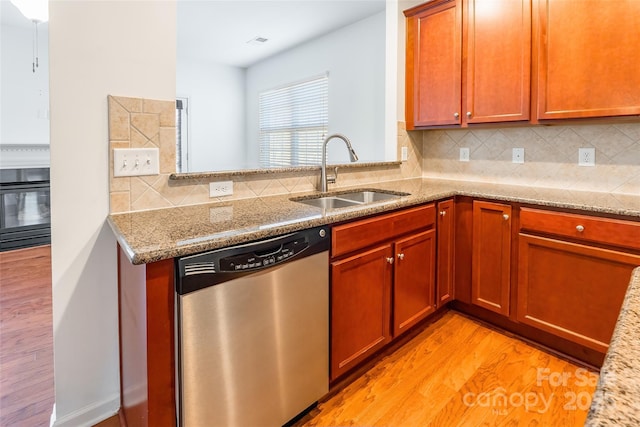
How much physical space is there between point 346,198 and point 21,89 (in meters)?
4.63

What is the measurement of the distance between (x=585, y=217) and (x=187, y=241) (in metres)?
1.90

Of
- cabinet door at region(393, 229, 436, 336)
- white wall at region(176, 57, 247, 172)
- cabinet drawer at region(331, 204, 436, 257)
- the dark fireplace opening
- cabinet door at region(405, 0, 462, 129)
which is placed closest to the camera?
cabinet drawer at region(331, 204, 436, 257)

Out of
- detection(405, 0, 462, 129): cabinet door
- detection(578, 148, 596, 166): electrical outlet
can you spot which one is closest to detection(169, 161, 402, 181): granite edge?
detection(405, 0, 462, 129): cabinet door

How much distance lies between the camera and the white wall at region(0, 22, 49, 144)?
14.8 feet

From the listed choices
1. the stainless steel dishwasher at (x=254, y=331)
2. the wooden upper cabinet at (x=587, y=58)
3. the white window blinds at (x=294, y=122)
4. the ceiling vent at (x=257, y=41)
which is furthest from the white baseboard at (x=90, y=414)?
the ceiling vent at (x=257, y=41)

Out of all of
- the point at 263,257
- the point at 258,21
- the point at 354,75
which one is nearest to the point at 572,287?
the point at 263,257

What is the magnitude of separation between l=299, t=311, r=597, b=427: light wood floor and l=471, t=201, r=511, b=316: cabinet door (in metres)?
0.25

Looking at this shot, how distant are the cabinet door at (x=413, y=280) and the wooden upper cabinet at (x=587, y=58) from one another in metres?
1.04

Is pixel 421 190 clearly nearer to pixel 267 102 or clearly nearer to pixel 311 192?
pixel 311 192

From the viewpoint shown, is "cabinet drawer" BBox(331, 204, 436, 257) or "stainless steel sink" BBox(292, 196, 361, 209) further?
"stainless steel sink" BBox(292, 196, 361, 209)

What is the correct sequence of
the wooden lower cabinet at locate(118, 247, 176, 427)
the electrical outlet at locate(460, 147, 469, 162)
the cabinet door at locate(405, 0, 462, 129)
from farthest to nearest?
the electrical outlet at locate(460, 147, 469, 162) < the cabinet door at locate(405, 0, 462, 129) < the wooden lower cabinet at locate(118, 247, 176, 427)

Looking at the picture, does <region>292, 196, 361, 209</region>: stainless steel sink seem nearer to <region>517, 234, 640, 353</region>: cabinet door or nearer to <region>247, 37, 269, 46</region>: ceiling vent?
<region>517, 234, 640, 353</region>: cabinet door

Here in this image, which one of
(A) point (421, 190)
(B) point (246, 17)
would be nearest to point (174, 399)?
(A) point (421, 190)

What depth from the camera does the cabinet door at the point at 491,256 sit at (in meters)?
2.23
